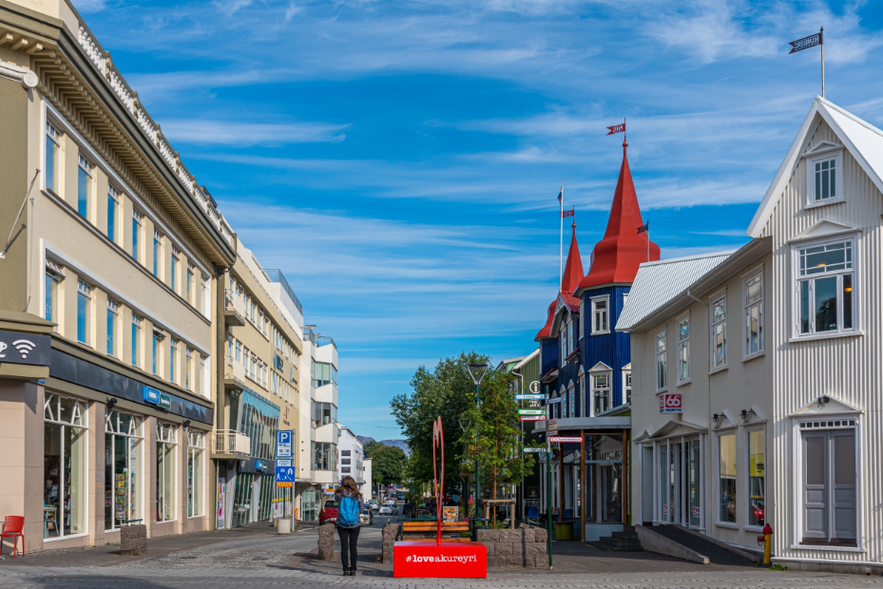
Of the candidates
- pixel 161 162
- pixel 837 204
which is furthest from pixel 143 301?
pixel 837 204

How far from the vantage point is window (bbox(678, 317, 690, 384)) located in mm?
26656

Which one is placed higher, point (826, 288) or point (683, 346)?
point (826, 288)

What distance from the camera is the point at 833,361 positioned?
1911cm

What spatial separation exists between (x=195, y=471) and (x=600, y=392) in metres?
17.4

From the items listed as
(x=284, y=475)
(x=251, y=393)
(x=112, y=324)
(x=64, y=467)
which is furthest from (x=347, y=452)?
(x=64, y=467)

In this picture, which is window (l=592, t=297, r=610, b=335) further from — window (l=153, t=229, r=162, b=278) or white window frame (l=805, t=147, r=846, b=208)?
white window frame (l=805, t=147, r=846, b=208)

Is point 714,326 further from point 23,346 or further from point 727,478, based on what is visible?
point 23,346

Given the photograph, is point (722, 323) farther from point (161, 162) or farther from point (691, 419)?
point (161, 162)

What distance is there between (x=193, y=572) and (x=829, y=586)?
10.3 meters

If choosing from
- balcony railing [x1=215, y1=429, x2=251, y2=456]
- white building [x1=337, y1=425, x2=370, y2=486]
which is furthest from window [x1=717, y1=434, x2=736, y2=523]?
white building [x1=337, y1=425, x2=370, y2=486]

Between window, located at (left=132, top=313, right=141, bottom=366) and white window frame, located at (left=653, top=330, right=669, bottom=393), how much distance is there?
15440 mm

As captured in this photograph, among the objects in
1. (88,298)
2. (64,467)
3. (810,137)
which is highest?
(810,137)

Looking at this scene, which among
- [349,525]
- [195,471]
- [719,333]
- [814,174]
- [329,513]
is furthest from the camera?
[329,513]

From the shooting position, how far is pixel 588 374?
43.5 m
